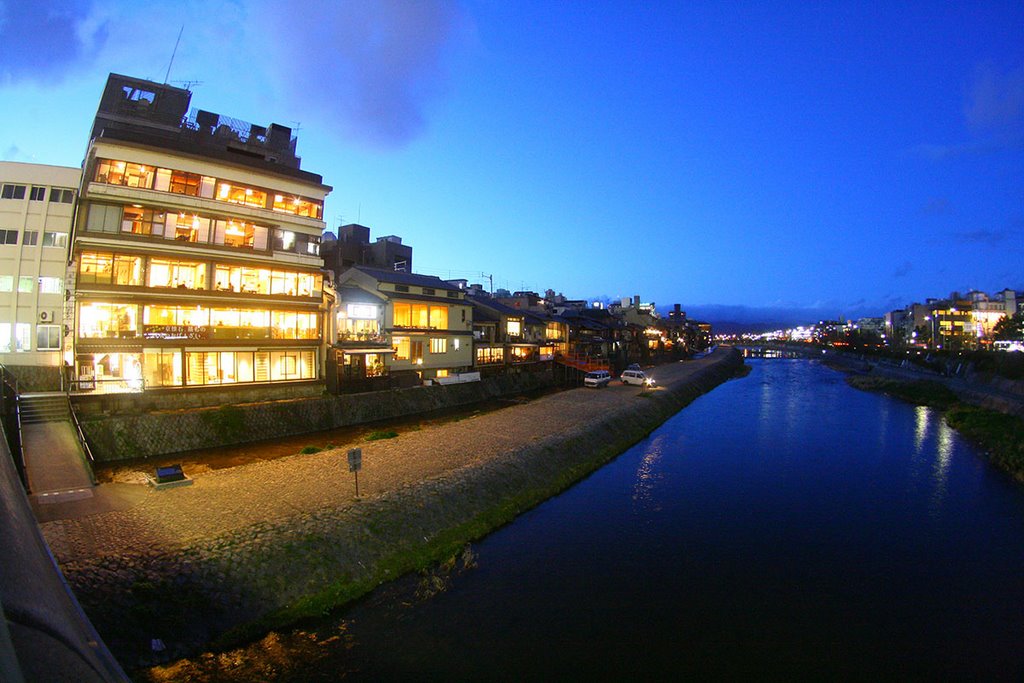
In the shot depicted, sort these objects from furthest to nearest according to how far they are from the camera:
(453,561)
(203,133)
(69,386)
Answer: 1. (203,133)
2. (69,386)
3. (453,561)

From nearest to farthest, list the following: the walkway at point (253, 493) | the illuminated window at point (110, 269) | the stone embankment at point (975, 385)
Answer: the walkway at point (253, 493) < the illuminated window at point (110, 269) < the stone embankment at point (975, 385)

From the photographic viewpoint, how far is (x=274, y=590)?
12.1 metres

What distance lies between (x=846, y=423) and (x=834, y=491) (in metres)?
21.0

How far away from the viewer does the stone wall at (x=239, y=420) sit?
23141mm

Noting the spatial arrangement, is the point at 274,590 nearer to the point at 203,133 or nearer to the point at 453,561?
the point at 453,561

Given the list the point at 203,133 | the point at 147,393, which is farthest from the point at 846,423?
the point at 203,133

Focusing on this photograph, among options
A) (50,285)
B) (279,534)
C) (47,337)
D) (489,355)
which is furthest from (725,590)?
(50,285)

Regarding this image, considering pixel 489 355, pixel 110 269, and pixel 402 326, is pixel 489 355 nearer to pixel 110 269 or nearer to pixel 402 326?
pixel 402 326

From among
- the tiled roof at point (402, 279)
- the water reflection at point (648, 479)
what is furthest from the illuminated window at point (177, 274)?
the water reflection at point (648, 479)

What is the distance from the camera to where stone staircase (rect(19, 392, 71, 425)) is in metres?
21.6

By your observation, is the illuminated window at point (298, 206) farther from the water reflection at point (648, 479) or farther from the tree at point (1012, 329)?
the tree at point (1012, 329)

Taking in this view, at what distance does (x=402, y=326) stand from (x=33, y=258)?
77.0ft

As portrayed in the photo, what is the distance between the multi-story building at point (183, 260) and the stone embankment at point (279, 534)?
465 inches

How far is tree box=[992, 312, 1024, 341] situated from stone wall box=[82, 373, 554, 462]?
89290mm
